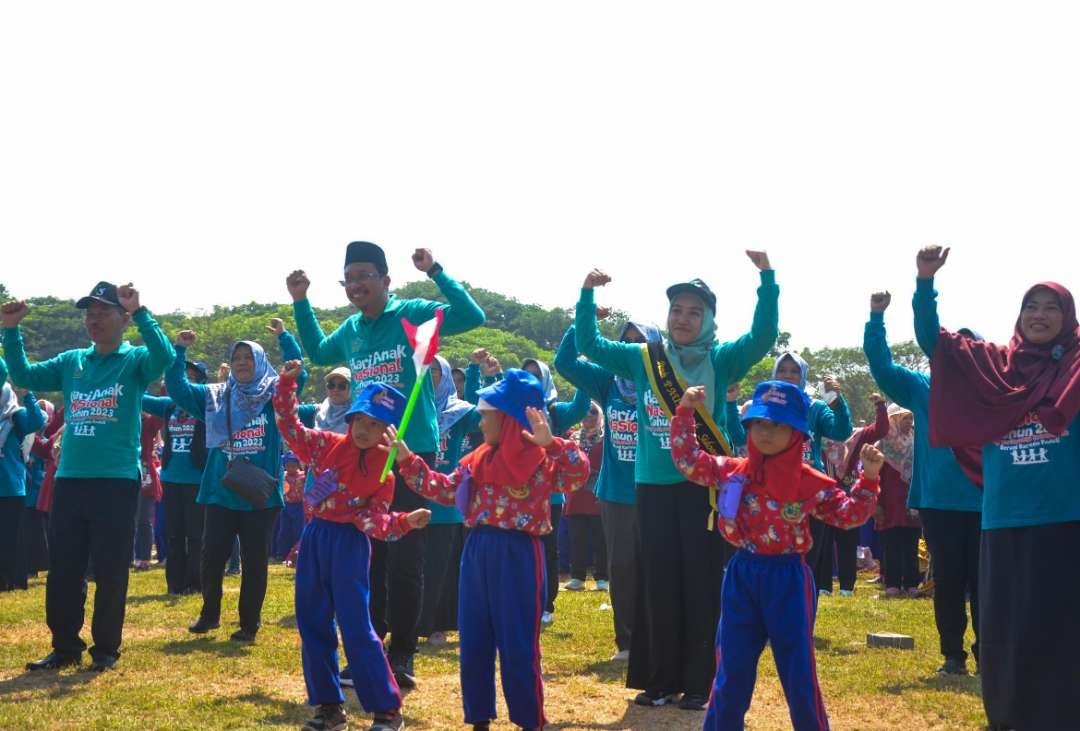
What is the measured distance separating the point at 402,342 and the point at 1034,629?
406 cm

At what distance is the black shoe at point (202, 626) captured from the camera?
33.9 feet

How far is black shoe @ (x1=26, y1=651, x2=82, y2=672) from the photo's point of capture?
27.6 feet

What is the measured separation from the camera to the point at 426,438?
7.89m

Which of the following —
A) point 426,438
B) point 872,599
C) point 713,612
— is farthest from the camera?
point 872,599

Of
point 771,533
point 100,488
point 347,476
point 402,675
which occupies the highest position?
point 347,476

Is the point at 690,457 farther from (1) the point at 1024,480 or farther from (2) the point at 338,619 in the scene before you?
(2) the point at 338,619

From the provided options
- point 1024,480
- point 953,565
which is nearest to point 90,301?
point 1024,480

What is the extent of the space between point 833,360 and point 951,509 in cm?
5176

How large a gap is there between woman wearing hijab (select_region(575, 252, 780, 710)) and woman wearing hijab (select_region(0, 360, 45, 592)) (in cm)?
750

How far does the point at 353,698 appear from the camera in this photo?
7660 mm

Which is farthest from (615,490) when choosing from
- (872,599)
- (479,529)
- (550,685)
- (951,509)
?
(872,599)

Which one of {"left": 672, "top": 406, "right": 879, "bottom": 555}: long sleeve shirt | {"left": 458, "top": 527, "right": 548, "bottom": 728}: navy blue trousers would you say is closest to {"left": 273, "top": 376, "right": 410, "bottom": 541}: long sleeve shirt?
{"left": 458, "top": 527, "right": 548, "bottom": 728}: navy blue trousers

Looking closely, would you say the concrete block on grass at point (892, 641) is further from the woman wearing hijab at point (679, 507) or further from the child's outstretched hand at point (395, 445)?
the child's outstretched hand at point (395, 445)

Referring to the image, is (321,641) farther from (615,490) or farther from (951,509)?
(951,509)
